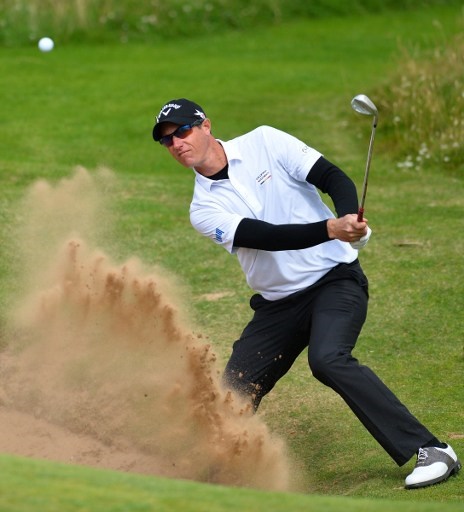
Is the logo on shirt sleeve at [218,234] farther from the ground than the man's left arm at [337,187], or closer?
closer

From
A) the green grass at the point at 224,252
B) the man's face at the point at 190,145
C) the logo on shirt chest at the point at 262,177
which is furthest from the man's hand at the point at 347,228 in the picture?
the green grass at the point at 224,252

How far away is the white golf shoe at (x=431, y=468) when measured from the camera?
560 centimetres

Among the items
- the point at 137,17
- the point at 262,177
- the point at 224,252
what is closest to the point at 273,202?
the point at 262,177

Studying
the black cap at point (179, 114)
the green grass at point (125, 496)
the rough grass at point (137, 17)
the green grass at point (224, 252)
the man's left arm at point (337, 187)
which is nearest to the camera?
the green grass at point (125, 496)

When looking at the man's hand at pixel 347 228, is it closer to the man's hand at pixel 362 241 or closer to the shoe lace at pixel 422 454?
the man's hand at pixel 362 241

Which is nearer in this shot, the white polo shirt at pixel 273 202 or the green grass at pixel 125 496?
the green grass at pixel 125 496

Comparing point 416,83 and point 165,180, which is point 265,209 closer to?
point 165,180

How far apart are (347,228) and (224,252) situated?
16.1 feet

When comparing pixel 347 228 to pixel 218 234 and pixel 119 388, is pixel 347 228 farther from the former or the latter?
pixel 119 388

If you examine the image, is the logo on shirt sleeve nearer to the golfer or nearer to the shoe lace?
the golfer

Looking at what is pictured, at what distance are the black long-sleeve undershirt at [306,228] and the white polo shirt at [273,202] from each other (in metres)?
0.09

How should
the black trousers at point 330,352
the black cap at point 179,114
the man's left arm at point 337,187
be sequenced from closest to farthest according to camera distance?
1. the black trousers at point 330,352
2. the man's left arm at point 337,187
3. the black cap at point 179,114

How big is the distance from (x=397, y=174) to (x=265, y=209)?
7.14m

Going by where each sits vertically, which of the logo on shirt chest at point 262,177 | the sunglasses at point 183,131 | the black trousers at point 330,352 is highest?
the sunglasses at point 183,131
